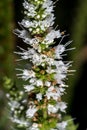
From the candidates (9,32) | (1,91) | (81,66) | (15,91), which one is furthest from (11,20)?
(15,91)

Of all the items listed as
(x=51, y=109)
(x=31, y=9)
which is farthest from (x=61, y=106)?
(x=31, y=9)

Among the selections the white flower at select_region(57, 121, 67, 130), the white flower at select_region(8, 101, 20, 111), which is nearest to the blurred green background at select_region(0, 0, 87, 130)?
the white flower at select_region(8, 101, 20, 111)

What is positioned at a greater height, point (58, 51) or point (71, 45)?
point (71, 45)

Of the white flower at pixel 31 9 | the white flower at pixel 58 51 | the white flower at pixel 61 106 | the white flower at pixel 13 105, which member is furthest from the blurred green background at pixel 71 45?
the white flower at pixel 31 9

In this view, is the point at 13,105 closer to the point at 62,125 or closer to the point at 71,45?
the point at 62,125

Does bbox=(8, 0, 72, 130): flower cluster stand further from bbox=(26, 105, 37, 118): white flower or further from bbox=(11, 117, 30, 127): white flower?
bbox=(11, 117, 30, 127): white flower

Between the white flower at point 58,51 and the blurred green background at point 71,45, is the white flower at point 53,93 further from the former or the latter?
the blurred green background at point 71,45
